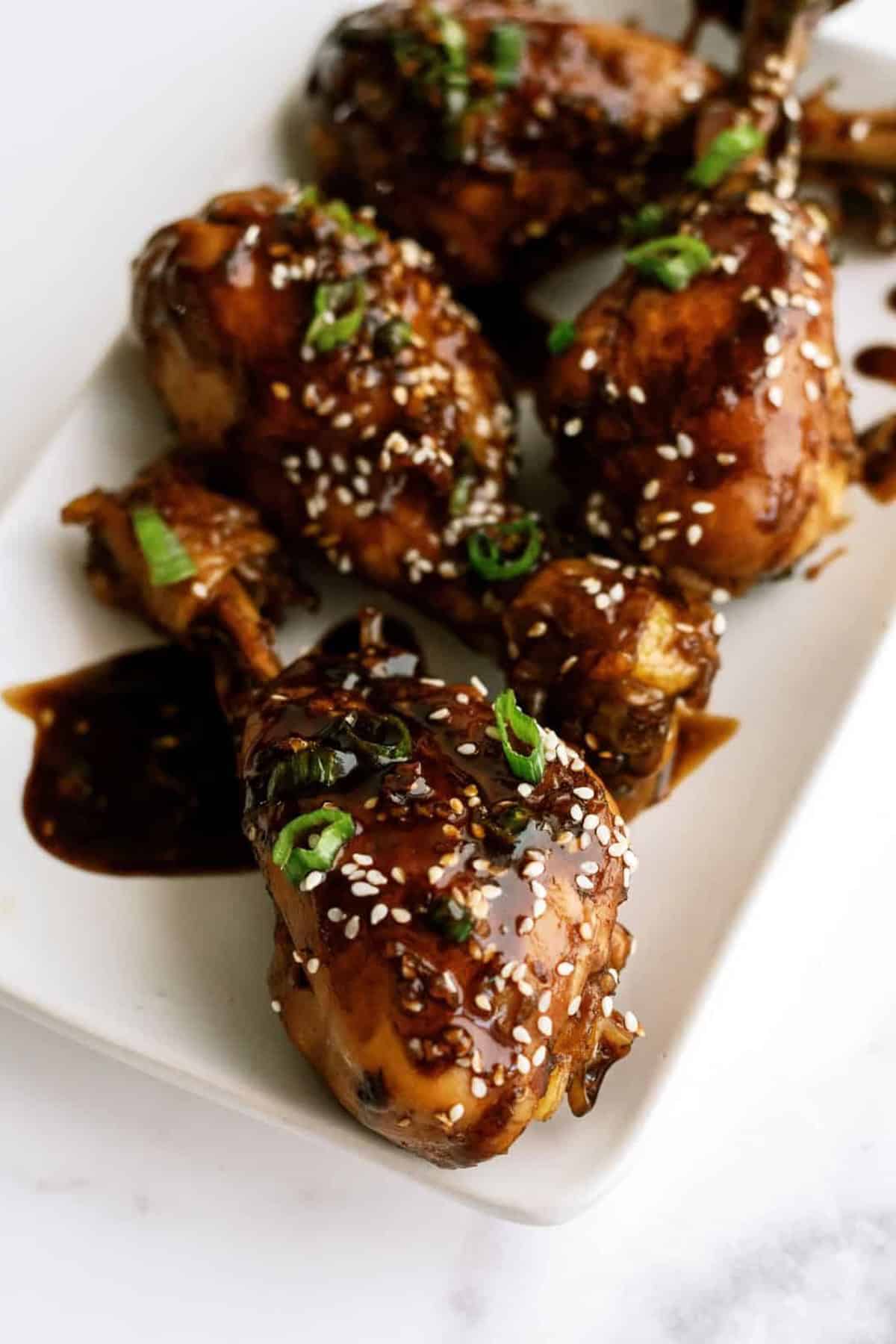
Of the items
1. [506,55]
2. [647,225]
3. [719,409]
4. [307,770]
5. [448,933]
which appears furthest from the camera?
[506,55]

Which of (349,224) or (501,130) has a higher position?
(501,130)

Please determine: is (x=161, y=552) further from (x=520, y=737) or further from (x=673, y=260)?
(x=673, y=260)

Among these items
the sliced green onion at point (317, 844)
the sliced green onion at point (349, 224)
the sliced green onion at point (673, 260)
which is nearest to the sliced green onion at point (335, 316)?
the sliced green onion at point (349, 224)

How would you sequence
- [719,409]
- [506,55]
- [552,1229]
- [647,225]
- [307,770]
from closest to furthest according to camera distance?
[307,770] < [552,1229] < [719,409] < [647,225] < [506,55]

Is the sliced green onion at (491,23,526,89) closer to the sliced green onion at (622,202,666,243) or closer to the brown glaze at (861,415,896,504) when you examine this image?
the sliced green onion at (622,202,666,243)

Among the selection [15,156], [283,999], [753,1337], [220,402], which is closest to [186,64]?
[15,156]

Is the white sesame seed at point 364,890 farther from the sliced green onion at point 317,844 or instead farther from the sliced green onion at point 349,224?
the sliced green onion at point 349,224

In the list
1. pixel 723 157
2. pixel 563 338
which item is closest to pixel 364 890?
pixel 563 338
